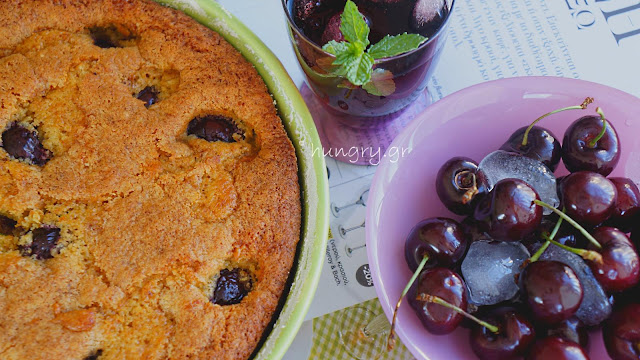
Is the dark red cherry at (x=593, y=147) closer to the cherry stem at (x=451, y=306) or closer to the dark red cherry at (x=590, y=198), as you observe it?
the dark red cherry at (x=590, y=198)

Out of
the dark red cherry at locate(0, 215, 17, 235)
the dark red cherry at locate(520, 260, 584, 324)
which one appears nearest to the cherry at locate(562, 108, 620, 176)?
the dark red cherry at locate(520, 260, 584, 324)

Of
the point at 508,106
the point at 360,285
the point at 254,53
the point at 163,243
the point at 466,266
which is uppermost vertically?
the point at 254,53

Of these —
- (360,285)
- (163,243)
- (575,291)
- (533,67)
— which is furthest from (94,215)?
(533,67)

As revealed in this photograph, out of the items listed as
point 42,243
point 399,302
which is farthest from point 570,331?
point 42,243

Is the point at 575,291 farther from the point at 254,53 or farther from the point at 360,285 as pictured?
the point at 254,53

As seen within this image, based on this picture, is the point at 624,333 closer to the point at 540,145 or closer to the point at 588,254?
the point at 588,254

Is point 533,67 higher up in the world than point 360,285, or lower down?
higher up
